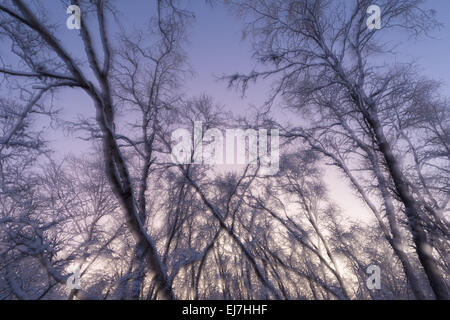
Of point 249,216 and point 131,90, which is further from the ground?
point 131,90

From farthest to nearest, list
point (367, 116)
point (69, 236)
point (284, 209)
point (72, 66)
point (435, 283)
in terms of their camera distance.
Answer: point (284, 209)
point (69, 236)
point (367, 116)
point (435, 283)
point (72, 66)

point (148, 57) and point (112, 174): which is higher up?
point (148, 57)

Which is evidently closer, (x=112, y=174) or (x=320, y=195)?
(x=112, y=174)

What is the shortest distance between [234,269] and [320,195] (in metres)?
8.83

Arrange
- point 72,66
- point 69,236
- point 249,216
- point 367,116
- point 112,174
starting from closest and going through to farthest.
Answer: point 72,66, point 112,174, point 367,116, point 69,236, point 249,216
